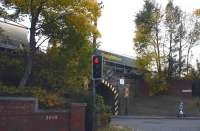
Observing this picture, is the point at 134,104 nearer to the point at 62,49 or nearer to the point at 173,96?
the point at 173,96

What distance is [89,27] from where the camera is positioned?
2775cm

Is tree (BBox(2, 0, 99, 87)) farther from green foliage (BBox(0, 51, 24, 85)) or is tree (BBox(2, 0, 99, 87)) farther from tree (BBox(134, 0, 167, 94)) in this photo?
tree (BBox(134, 0, 167, 94))

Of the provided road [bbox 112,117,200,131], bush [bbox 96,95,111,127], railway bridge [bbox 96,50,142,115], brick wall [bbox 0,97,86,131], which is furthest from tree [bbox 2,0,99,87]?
railway bridge [bbox 96,50,142,115]

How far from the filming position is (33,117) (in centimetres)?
2292

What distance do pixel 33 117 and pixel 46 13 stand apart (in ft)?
19.4

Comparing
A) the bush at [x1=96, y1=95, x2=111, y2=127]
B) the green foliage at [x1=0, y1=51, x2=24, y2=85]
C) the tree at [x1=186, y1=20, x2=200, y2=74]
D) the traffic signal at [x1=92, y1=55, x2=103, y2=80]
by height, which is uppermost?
the tree at [x1=186, y1=20, x2=200, y2=74]

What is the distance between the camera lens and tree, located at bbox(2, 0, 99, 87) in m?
26.3

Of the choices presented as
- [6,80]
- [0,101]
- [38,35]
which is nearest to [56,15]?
[38,35]

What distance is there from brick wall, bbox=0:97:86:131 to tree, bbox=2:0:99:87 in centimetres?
269

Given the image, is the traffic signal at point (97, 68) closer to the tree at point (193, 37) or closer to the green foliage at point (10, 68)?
the green foliage at point (10, 68)

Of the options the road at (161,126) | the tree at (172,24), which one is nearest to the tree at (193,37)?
the tree at (172,24)

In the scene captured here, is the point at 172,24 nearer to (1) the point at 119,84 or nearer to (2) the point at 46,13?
(1) the point at 119,84

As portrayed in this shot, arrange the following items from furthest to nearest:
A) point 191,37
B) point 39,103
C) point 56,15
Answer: point 191,37 → point 56,15 → point 39,103

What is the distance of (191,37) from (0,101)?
48337 millimetres
